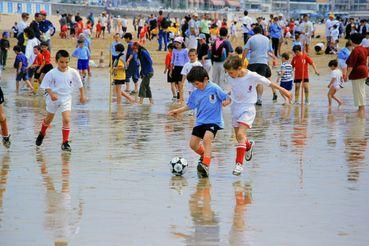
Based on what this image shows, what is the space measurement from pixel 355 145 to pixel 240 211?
5.42 meters

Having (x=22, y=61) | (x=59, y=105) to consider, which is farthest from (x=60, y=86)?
(x=22, y=61)

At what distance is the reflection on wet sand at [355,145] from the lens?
11906 mm

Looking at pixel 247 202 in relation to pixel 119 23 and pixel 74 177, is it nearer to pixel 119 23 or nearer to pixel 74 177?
pixel 74 177

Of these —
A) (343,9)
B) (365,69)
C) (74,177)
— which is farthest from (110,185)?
(343,9)

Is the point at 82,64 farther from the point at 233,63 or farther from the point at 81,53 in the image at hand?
the point at 233,63

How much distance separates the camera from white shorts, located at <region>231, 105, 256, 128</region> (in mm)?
11609

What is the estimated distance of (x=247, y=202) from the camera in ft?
31.6

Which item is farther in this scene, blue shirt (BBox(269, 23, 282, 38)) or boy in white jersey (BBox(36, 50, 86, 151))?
blue shirt (BBox(269, 23, 282, 38))

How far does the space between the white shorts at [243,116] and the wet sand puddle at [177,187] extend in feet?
1.92

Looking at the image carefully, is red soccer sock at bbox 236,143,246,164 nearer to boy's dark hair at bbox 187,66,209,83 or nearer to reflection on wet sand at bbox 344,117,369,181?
boy's dark hair at bbox 187,66,209,83

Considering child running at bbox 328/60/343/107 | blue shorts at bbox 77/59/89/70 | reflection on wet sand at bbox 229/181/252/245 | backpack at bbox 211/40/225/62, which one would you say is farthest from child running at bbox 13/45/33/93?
reflection on wet sand at bbox 229/181/252/245

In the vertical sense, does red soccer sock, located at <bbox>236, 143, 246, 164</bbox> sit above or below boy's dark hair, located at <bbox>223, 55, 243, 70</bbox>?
below

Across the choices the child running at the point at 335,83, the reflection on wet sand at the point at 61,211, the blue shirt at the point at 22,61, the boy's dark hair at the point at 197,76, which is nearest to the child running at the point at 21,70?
the blue shirt at the point at 22,61

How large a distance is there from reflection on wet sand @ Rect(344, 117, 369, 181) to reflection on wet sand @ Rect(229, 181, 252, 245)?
4.57ft
